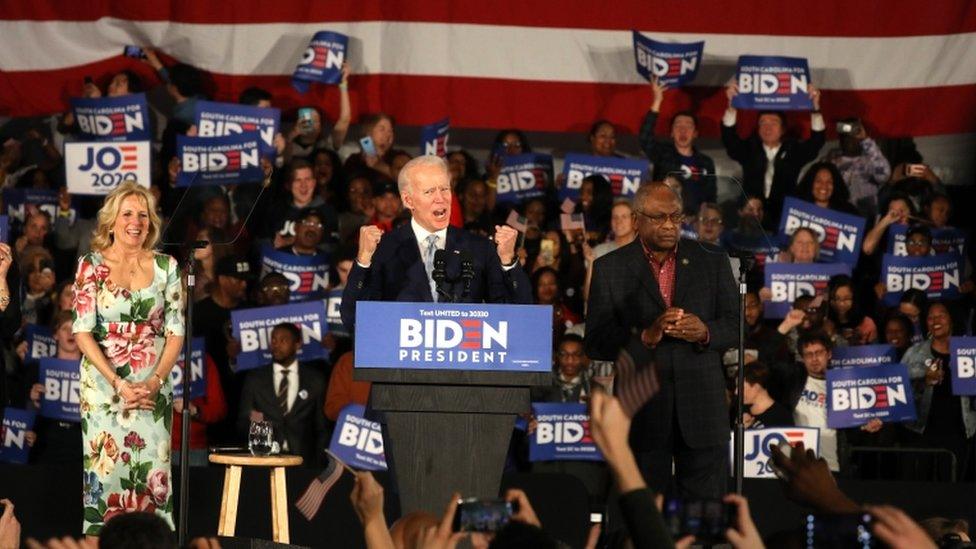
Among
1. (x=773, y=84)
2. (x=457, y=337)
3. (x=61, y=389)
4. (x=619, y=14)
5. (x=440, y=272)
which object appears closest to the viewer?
(x=457, y=337)

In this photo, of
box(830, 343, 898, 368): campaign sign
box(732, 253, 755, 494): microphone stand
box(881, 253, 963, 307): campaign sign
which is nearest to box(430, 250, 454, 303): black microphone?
box(732, 253, 755, 494): microphone stand

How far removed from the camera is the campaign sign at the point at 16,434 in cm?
845

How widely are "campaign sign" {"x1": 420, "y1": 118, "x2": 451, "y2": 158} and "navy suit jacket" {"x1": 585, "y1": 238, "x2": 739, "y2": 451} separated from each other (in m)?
4.21

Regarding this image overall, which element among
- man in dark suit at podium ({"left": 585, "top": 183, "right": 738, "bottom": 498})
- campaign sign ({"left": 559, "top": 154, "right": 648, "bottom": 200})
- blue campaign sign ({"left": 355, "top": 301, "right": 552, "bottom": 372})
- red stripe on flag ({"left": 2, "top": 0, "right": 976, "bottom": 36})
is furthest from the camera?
red stripe on flag ({"left": 2, "top": 0, "right": 976, "bottom": 36})

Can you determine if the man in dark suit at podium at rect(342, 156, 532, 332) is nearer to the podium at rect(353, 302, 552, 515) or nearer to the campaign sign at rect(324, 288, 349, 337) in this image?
the podium at rect(353, 302, 552, 515)

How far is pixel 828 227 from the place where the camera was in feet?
31.7

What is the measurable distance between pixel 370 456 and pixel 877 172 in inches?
156

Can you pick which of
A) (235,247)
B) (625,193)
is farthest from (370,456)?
(625,193)

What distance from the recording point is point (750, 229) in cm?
696

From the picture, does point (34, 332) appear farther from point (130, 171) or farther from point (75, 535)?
point (75, 535)

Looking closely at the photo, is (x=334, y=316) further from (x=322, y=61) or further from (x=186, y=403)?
Result: (x=186, y=403)

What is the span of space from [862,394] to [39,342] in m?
4.14

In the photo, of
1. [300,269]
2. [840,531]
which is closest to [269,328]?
[300,269]

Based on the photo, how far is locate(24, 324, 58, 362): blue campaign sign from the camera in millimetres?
8836
